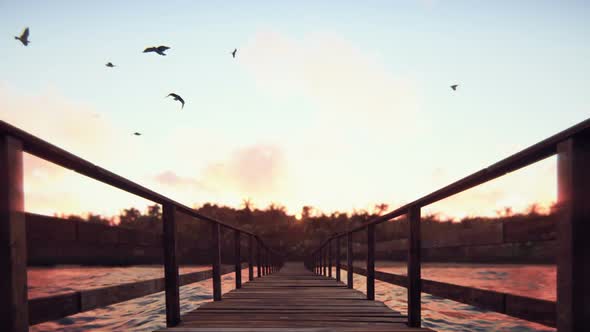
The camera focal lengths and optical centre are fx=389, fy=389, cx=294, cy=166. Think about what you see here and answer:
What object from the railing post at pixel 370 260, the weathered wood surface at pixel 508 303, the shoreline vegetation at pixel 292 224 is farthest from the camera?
the shoreline vegetation at pixel 292 224

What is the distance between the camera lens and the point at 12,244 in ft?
5.55

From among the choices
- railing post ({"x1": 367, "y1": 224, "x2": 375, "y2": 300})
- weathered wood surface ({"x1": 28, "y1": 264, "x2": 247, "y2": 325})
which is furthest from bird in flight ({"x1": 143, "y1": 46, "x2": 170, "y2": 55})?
railing post ({"x1": 367, "y1": 224, "x2": 375, "y2": 300})

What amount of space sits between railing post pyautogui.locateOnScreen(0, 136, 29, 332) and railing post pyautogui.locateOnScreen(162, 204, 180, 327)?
1476mm

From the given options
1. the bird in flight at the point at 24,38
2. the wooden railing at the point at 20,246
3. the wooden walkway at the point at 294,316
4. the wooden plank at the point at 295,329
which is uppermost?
the bird in flight at the point at 24,38

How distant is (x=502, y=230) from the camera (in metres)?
2.01

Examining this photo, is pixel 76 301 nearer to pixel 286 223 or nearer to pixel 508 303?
pixel 508 303

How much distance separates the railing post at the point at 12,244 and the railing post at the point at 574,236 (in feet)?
7.74

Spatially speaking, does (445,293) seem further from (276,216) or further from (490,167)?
(276,216)

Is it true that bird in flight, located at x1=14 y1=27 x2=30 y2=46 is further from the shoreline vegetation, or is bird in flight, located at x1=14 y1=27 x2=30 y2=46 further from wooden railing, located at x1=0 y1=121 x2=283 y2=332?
the shoreline vegetation

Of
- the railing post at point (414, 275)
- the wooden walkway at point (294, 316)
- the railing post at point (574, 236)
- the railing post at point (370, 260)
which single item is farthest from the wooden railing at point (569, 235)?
the railing post at point (370, 260)

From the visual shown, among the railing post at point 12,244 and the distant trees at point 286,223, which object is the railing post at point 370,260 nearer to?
the railing post at point 12,244

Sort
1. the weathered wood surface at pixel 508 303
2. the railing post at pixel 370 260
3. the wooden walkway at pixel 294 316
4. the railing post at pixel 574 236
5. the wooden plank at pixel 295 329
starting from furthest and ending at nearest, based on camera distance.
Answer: the railing post at pixel 370 260 → the wooden walkway at pixel 294 316 → the wooden plank at pixel 295 329 → the weathered wood surface at pixel 508 303 → the railing post at pixel 574 236

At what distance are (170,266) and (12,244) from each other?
1.65 meters

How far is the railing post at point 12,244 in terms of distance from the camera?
1672mm
